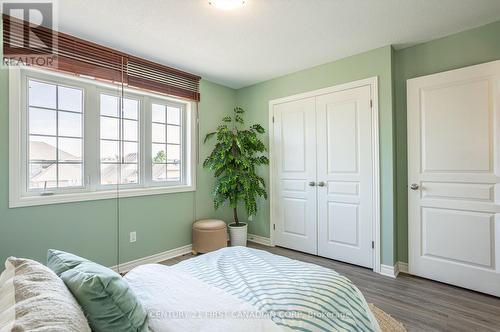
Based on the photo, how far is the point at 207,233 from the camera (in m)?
3.19

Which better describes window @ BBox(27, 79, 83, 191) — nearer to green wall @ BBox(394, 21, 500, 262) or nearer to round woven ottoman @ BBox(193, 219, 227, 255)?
round woven ottoman @ BBox(193, 219, 227, 255)

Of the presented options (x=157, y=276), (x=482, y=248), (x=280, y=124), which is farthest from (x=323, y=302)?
(x=280, y=124)

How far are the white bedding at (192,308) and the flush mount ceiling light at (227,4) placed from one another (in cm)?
195

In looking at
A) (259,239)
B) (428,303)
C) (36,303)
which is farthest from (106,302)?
(259,239)

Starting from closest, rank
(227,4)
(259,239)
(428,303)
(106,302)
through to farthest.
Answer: (106,302) < (227,4) < (428,303) < (259,239)

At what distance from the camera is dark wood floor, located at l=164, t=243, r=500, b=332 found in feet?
6.07

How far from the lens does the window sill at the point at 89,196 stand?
218 cm

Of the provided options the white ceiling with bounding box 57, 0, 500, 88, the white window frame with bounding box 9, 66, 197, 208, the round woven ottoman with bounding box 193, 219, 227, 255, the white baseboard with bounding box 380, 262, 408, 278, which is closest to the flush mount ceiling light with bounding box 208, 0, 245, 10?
the white ceiling with bounding box 57, 0, 500, 88

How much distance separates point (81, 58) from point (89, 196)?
1377 mm

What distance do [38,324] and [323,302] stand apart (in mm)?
1038

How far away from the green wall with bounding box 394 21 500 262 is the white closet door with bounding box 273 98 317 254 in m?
0.96

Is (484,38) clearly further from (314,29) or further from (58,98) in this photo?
(58,98)

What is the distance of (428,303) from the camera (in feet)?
6.97

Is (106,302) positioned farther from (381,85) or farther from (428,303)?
(381,85)
